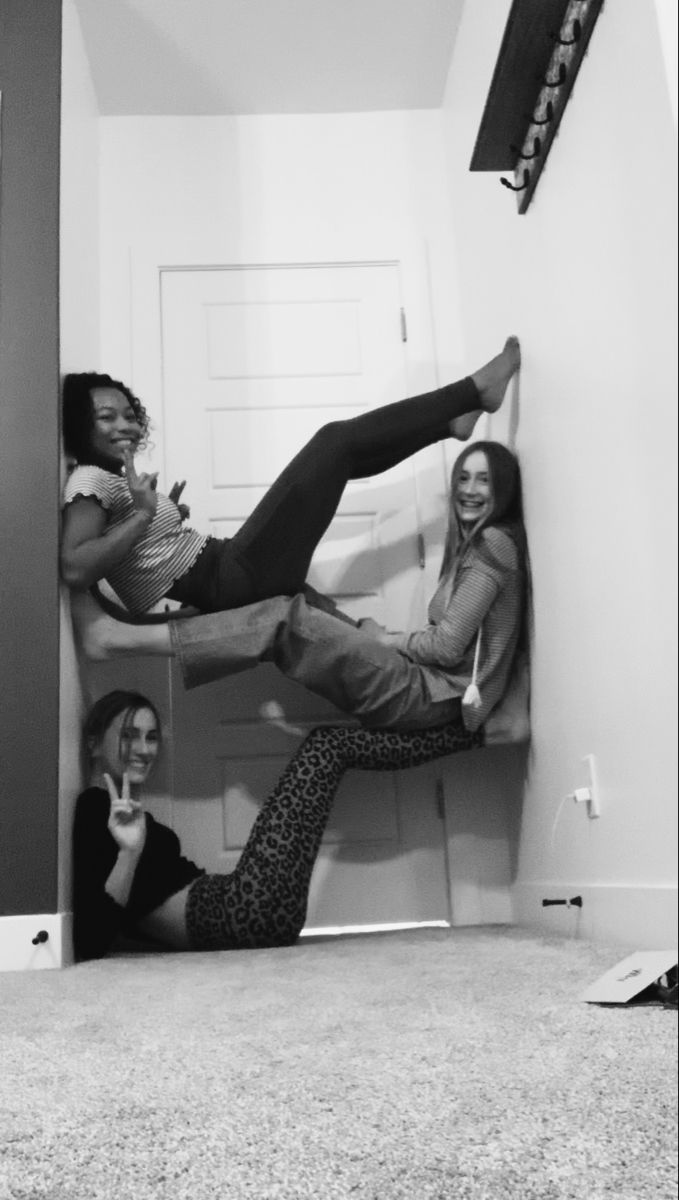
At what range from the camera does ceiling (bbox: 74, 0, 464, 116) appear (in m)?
3.15

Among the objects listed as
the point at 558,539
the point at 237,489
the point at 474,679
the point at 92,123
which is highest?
the point at 92,123

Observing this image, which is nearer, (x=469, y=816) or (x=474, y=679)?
(x=474, y=679)

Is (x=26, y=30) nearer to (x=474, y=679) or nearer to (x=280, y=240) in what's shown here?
(x=280, y=240)

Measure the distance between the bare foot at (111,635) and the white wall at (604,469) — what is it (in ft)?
2.91

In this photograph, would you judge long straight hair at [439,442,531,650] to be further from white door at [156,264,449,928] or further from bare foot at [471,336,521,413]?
white door at [156,264,449,928]

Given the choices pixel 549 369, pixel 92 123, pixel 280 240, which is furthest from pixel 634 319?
pixel 92 123

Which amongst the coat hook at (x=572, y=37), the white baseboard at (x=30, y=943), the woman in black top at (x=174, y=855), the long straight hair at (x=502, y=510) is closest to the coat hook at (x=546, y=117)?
the coat hook at (x=572, y=37)

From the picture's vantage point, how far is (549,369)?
2.36m

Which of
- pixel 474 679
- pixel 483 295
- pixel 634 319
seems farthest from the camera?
pixel 483 295

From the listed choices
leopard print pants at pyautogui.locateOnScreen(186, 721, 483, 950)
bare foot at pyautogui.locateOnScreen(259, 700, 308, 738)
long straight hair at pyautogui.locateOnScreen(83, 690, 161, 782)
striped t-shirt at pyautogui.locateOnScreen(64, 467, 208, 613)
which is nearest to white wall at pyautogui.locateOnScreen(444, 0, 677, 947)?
leopard print pants at pyautogui.locateOnScreen(186, 721, 483, 950)

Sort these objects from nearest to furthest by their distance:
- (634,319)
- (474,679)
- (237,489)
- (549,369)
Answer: (634,319) → (549,369) → (474,679) → (237,489)

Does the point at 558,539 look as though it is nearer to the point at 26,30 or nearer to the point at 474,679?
the point at 474,679

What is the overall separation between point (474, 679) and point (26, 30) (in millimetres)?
1855

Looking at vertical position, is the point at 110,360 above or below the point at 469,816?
above
